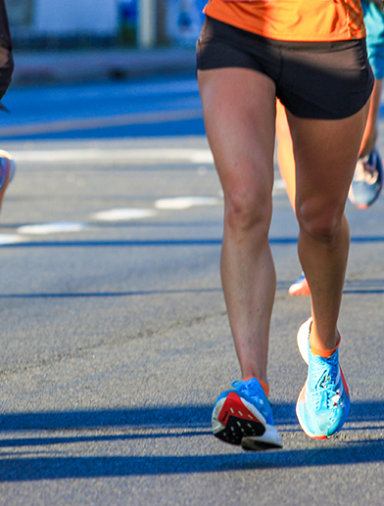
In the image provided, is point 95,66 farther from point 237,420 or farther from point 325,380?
point 237,420

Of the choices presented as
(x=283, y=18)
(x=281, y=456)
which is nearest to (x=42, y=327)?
(x=281, y=456)

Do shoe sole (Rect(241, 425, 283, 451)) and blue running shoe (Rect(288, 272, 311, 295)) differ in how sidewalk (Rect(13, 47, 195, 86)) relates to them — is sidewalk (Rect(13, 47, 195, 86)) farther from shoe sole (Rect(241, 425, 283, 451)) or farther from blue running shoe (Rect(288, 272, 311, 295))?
shoe sole (Rect(241, 425, 283, 451))

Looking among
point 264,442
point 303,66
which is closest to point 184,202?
point 303,66

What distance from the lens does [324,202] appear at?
127 inches

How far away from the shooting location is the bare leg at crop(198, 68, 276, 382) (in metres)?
3.06

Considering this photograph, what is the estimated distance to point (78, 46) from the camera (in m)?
43.4

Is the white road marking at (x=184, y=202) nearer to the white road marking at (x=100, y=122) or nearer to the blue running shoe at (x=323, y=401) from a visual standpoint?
the blue running shoe at (x=323, y=401)

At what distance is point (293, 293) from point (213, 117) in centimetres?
250

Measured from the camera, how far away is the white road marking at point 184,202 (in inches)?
340

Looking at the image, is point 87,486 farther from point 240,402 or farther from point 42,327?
point 42,327

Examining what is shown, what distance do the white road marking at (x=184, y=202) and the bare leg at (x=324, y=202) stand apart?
17.2 feet

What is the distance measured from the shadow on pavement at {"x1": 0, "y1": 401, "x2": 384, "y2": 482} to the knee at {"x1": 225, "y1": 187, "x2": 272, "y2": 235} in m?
0.71

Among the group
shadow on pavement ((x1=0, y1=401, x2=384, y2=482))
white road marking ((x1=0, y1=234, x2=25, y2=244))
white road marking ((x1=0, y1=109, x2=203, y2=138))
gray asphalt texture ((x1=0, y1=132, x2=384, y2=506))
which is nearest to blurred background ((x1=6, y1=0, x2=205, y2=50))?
white road marking ((x1=0, y1=109, x2=203, y2=138))

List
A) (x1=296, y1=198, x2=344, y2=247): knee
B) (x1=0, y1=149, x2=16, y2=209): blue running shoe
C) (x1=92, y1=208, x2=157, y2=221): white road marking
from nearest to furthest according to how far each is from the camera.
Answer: (x1=296, y1=198, x2=344, y2=247): knee → (x1=0, y1=149, x2=16, y2=209): blue running shoe → (x1=92, y1=208, x2=157, y2=221): white road marking
